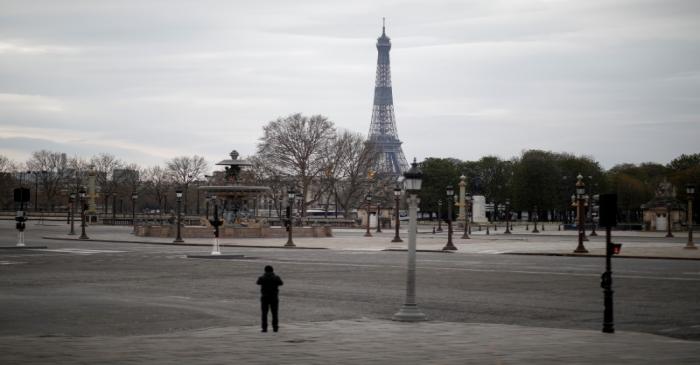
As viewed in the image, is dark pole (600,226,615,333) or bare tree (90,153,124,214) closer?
dark pole (600,226,615,333)

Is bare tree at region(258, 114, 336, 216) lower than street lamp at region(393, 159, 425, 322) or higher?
higher

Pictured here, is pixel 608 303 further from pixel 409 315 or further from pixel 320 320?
pixel 320 320

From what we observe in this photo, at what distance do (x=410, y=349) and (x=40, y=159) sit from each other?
176153 millimetres

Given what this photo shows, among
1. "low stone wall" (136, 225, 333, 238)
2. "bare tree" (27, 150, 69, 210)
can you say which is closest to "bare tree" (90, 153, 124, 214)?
"bare tree" (27, 150, 69, 210)

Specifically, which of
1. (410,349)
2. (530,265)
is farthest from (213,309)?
(530,265)

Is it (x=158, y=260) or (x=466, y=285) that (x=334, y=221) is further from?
(x=466, y=285)

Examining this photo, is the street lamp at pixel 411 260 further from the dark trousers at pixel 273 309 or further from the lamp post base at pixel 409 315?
the dark trousers at pixel 273 309

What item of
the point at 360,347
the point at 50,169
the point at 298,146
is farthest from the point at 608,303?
the point at 50,169

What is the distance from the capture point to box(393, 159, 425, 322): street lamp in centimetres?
1778

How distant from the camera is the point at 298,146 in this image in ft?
418

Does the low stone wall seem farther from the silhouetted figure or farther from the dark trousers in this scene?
the dark trousers

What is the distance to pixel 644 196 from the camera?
149 m

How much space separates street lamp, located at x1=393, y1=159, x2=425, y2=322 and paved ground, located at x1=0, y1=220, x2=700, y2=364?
1.40 feet

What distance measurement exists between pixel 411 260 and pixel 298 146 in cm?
10934
